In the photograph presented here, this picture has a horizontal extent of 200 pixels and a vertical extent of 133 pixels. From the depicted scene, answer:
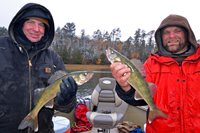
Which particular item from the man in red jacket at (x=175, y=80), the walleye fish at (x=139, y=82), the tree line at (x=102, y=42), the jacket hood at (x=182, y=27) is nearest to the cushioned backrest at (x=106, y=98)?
the man in red jacket at (x=175, y=80)

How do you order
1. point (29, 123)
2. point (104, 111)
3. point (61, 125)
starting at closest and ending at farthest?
point (29, 123), point (61, 125), point (104, 111)

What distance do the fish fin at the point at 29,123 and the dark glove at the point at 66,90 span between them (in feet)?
1.71

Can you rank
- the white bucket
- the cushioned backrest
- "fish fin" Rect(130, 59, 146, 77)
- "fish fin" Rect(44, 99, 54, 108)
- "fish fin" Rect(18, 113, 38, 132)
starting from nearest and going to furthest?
1. "fish fin" Rect(18, 113, 38, 132)
2. "fish fin" Rect(130, 59, 146, 77)
3. "fish fin" Rect(44, 99, 54, 108)
4. the white bucket
5. the cushioned backrest

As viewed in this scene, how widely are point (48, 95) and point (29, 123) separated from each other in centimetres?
53

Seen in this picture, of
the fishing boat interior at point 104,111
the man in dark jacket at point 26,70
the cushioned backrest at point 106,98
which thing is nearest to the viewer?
the man in dark jacket at point 26,70

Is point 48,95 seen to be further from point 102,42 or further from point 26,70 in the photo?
point 102,42

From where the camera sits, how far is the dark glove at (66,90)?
240 centimetres

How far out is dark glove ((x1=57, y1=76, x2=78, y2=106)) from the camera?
240 cm

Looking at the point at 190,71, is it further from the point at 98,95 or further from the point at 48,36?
the point at 98,95

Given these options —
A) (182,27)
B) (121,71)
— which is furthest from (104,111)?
(182,27)

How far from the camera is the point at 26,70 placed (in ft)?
8.12

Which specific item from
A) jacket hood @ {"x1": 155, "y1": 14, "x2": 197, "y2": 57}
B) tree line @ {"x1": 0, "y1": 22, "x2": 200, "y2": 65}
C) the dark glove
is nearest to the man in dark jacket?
the dark glove

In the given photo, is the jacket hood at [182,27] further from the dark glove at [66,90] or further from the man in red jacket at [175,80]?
the dark glove at [66,90]

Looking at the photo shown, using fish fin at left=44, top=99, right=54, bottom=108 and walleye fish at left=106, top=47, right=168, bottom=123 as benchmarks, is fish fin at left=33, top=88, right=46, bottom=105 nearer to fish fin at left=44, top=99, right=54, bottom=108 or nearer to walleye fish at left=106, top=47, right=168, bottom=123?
fish fin at left=44, top=99, right=54, bottom=108
